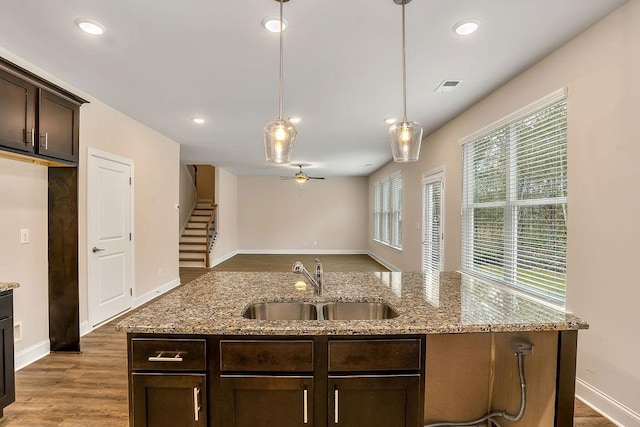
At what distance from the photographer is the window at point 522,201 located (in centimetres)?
263

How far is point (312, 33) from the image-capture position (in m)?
2.31

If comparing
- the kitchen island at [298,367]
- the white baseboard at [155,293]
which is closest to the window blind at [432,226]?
the kitchen island at [298,367]

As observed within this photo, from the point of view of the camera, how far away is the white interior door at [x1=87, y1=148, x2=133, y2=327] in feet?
11.9

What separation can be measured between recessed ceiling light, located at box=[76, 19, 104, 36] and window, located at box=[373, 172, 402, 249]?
19.5 ft

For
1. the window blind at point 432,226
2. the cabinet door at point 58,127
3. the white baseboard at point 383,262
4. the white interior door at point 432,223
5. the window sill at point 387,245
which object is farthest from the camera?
the white baseboard at point 383,262

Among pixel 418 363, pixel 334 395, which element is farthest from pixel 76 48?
pixel 418 363

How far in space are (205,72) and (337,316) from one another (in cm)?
243

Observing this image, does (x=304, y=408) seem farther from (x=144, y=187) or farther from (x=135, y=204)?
(x=144, y=187)

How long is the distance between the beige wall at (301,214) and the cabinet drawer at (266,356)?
9517 millimetres

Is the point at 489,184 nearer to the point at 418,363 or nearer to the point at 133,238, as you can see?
the point at 418,363

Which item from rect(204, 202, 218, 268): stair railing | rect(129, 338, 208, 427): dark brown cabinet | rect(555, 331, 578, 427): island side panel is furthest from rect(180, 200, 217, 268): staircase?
rect(555, 331, 578, 427): island side panel

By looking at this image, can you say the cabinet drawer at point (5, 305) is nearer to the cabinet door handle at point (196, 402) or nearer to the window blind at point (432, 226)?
the cabinet door handle at point (196, 402)

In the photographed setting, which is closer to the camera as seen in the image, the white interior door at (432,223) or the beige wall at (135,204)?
the beige wall at (135,204)

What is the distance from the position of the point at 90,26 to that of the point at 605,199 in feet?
11.9
